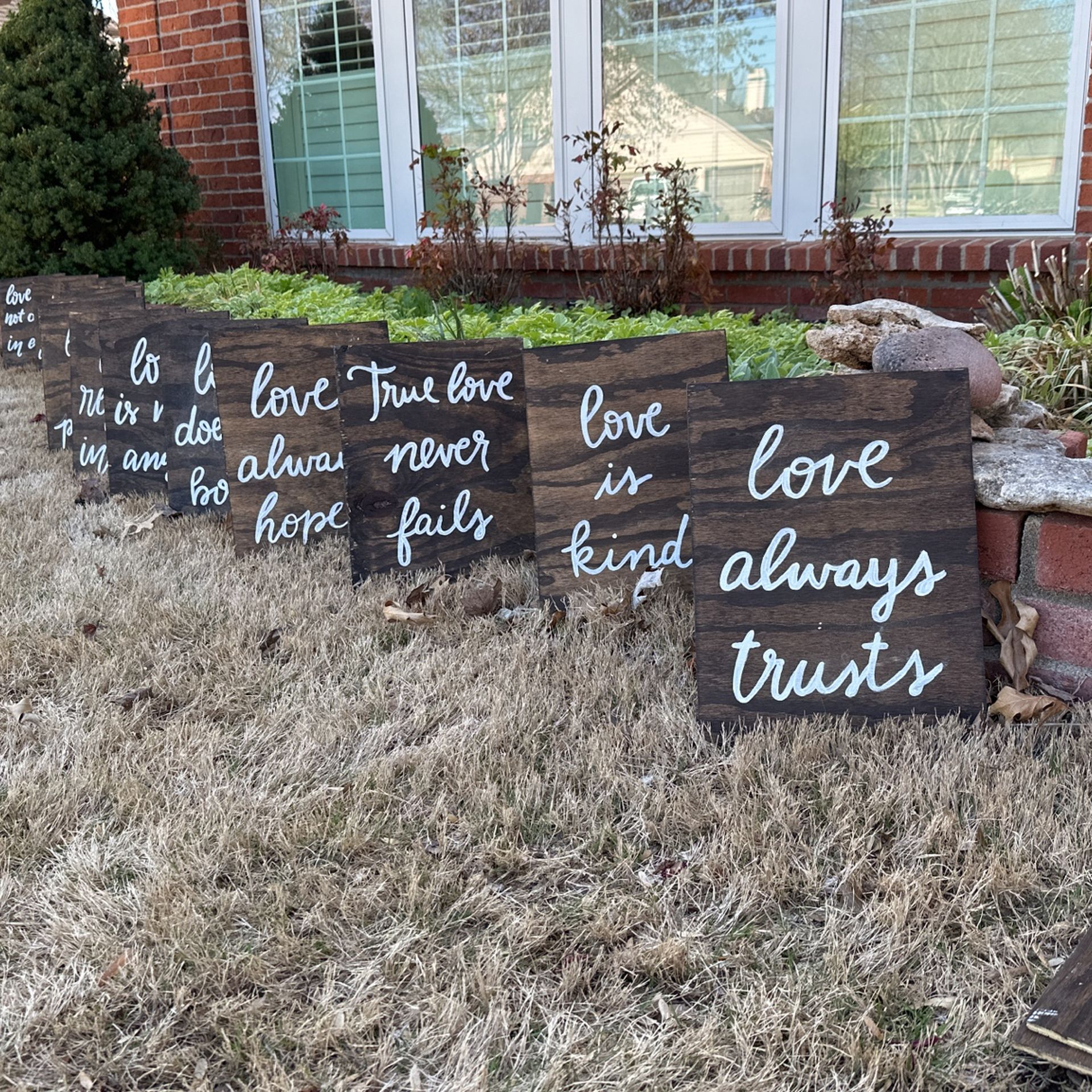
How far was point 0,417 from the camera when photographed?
4.91 metres

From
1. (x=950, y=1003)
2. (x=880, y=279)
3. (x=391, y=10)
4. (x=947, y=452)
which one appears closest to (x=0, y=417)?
(x=391, y=10)

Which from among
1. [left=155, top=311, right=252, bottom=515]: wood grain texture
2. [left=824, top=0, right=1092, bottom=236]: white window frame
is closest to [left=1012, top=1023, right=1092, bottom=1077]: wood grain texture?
[left=155, top=311, right=252, bottom=515]: wood grain texture

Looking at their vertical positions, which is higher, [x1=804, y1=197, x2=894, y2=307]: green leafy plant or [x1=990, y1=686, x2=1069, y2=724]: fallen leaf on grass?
[x1=804, y1=197, x2=894, y2=307]: green leafy plant

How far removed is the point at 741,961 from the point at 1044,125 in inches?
178

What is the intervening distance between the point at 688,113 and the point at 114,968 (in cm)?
529

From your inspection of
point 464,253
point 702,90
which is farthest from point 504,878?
point 702,90

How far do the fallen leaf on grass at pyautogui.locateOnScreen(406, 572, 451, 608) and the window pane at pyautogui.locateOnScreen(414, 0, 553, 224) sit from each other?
13.6ft

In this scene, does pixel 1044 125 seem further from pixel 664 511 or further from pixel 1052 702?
pixel 1052 702

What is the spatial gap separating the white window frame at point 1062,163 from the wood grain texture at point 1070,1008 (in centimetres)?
409

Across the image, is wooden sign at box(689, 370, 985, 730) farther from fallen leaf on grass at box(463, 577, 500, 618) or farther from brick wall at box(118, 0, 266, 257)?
brick wall at box(118, 0, 266, 257)

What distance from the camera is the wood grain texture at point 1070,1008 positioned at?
110 centimetres

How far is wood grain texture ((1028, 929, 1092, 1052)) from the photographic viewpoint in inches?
43.3

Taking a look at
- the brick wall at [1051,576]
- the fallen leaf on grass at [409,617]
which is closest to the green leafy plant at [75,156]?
the fallen leaf on grass at [409,617]

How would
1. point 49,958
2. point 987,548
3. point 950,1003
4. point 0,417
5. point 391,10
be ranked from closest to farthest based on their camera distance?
point 950,1003 < point 49,958 < point 987,548 < point 0,417 < point 391,10
